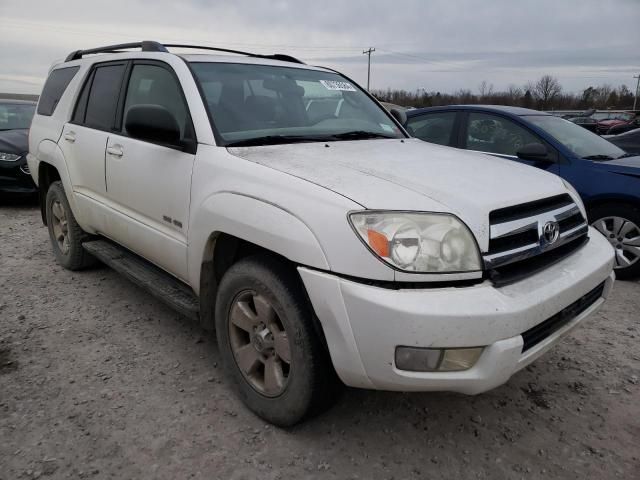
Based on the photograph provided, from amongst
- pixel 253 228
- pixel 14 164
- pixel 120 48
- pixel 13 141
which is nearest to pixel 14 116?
pixel 13 141

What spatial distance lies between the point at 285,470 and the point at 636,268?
4.01 metres

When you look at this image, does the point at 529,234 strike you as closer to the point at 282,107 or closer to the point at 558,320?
the point at 558,320

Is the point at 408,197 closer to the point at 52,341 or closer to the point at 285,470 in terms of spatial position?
the point at 285,470

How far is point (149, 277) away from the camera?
3.20 meters

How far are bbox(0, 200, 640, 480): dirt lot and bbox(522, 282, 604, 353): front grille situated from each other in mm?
596

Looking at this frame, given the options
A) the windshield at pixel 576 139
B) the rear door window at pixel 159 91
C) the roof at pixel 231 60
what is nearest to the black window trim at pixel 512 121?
the windshield at pixel 576 139

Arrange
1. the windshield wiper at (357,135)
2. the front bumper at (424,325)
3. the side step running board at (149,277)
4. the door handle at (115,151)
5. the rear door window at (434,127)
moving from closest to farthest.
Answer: the front bumper at (424,325) → the side step running board at (149,277) → the windshield wiper at (357,135) → the door handle at (115,151) → the rear door window at (434,127)

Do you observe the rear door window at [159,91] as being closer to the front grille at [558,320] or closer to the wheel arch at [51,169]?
the wheel arch at [51,169]

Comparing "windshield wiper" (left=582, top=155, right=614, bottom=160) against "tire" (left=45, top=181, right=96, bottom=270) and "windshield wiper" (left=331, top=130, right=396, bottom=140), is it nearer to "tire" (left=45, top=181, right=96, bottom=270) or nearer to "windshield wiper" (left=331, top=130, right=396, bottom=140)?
"windshield wiper" (left=331, top=130, right=396, bottom=140)

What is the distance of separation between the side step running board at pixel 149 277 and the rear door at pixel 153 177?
0.12m

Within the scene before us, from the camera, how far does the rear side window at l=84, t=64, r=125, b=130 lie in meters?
3.56

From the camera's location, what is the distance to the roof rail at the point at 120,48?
333 cm

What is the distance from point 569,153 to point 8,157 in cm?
743

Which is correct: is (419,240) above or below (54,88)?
below
